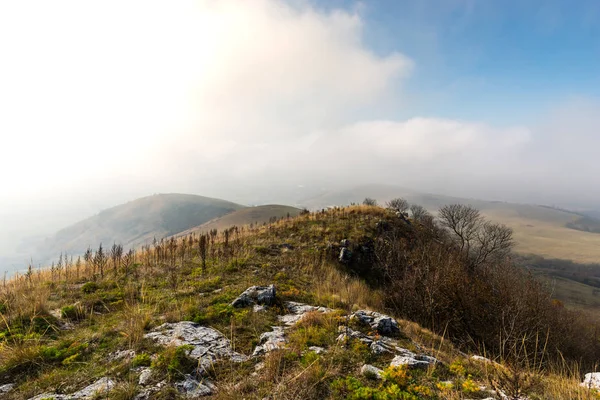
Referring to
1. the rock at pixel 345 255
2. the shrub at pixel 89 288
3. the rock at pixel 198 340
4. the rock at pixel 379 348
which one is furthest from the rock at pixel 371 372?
the rock at pixel 345 255

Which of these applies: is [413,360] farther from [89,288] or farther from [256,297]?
[89,288]

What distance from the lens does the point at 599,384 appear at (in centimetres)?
517

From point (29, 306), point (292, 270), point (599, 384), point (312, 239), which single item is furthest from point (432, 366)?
point (312, 239)

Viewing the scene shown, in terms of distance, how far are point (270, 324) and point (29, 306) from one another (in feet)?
22.3

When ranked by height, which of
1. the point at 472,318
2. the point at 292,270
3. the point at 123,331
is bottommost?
the point at 472,318

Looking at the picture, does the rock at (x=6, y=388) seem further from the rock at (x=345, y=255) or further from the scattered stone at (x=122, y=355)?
the rock at (x=345, y=255)

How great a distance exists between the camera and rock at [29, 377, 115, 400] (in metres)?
4.05

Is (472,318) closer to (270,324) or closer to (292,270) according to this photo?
(292,270)

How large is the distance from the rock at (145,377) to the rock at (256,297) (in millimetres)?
3482

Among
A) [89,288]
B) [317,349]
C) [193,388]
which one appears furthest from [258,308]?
[89,288]

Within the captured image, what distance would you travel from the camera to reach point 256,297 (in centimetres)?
873

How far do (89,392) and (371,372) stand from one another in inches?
187

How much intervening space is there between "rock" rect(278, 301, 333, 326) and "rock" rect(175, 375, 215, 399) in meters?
3.08

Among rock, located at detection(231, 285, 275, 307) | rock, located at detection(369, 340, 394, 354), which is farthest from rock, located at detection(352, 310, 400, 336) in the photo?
rock, located at detection(231, 285, 275, 307)
